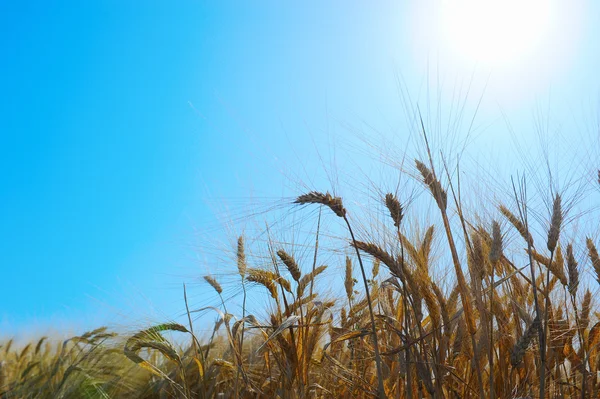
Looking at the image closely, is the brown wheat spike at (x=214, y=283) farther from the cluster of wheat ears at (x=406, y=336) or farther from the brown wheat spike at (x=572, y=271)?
the brown wheat spike at (x=572, y=271)

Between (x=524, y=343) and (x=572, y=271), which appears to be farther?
(x=572, y=271)

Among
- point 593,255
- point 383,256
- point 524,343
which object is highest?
point 593,255

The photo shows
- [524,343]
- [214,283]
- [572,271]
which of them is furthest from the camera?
[214,283]

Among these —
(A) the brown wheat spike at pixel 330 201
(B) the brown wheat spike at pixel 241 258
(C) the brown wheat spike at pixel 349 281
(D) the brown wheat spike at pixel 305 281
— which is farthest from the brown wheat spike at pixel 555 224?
(B) the brown wheat spike at pixel 241 258

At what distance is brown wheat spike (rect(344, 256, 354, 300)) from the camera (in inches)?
98.5

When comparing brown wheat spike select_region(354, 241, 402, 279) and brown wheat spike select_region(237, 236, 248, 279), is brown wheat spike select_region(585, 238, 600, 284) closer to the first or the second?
brown wheat spike select_region(354, 241, 402, 279)

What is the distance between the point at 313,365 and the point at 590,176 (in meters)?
1.33

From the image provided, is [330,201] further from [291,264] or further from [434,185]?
[291,264]

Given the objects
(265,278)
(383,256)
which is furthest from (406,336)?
(265,278)

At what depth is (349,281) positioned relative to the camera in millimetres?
2568

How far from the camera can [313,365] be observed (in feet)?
7.39

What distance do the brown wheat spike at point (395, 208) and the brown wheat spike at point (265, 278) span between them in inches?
24.7

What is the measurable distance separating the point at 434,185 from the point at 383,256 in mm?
291

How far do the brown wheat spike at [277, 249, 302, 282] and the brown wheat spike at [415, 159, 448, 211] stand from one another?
0.61 meters
